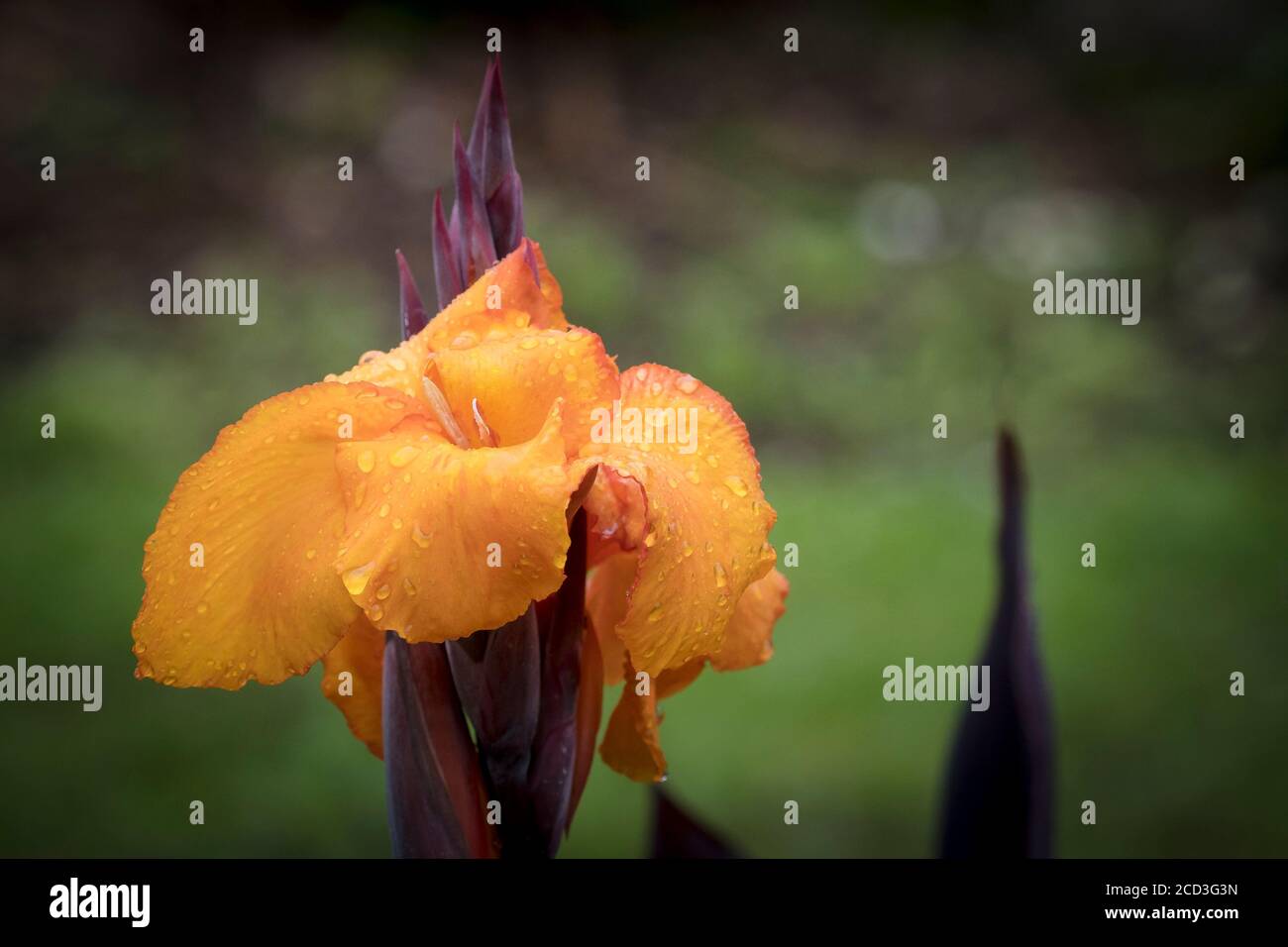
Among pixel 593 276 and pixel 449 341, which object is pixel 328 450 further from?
pixel 593 276

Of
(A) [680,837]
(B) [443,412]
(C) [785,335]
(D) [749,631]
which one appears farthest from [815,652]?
(B) [443,412]

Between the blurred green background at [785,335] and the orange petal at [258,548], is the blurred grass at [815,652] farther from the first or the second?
the orange petal at [258,548]

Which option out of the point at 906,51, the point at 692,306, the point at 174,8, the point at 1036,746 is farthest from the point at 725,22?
the point at 1036,746

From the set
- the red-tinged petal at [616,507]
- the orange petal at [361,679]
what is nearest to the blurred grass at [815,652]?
the orange petal at [361,679]

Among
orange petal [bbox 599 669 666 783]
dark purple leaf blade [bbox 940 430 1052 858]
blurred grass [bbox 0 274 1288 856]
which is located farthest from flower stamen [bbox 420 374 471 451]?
blurred grass [bbox 0 274 1288 856]

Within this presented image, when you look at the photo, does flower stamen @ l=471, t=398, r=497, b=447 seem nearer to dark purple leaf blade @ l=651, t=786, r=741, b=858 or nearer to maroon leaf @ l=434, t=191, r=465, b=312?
maroon leaf @ l=434, t=191, r=465, b=312
